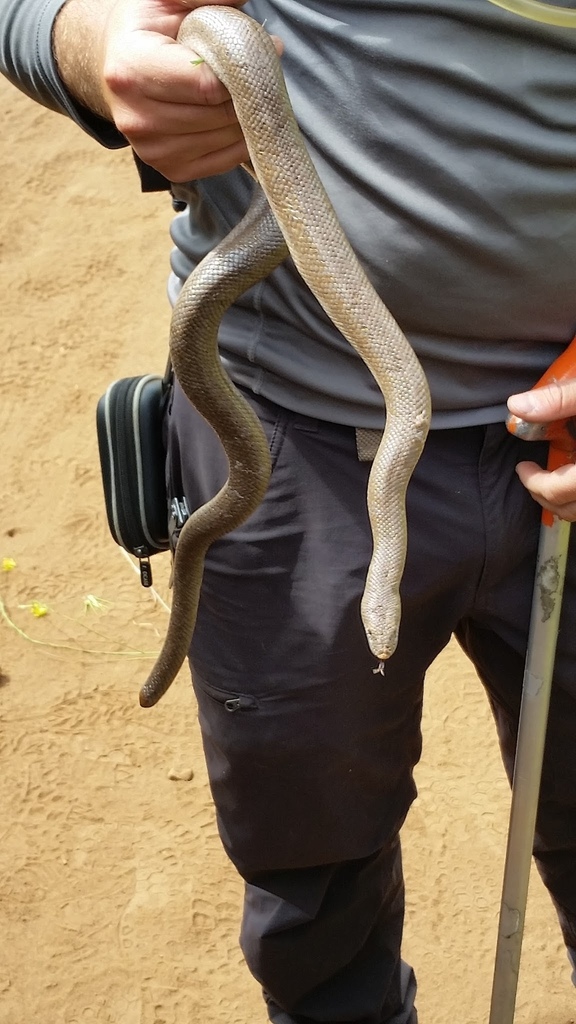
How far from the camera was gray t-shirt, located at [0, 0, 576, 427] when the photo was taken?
1.31 m

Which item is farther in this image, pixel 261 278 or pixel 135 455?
pixel 135 455

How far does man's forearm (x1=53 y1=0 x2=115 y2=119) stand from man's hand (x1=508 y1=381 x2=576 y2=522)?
66 centimetres

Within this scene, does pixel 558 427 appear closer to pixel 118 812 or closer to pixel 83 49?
pixel 83 49

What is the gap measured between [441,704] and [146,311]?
82.7 inches

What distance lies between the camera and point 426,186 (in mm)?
1388

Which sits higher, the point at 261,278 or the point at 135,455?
the point at 261,278

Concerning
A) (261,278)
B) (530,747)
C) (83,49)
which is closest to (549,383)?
(261,278)

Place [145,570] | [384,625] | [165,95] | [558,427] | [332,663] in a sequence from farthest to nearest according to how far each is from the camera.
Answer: [145,570] → [332,663] → [558,427] → [384,625] → [165,95]

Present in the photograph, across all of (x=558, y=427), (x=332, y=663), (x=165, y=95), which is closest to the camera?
(x=165, y=95)

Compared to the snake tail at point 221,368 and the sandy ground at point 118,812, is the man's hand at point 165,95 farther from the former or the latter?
the sandy ground at point 118,812

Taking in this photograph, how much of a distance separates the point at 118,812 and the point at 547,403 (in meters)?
1.87

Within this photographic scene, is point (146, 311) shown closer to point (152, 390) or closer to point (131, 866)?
point (131, 866)

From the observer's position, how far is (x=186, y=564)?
172cm

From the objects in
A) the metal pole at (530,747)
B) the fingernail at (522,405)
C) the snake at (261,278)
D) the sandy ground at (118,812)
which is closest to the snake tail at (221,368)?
the snake at (261,278)
